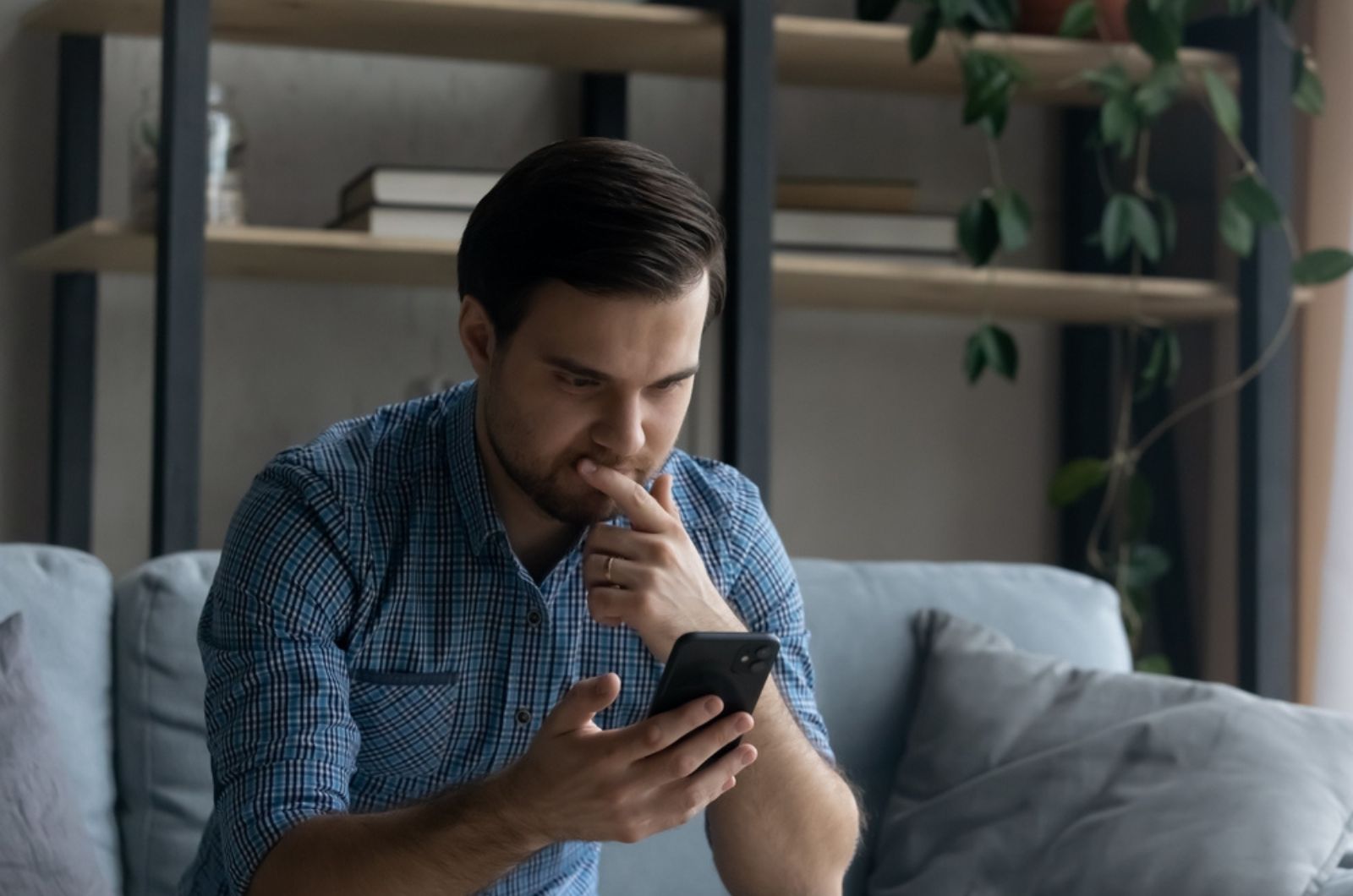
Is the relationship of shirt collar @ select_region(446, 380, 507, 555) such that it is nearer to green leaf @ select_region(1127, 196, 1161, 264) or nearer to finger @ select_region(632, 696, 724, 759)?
finger @ select_region(632, 696, 724, 759)

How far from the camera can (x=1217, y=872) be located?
1514 mm

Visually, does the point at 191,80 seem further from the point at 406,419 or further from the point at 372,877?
the point at 372,877

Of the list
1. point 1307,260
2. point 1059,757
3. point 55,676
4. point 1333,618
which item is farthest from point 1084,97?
point 55,676

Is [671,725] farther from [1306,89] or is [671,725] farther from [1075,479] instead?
[1306,89]

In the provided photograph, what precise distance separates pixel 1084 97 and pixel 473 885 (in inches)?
75.7

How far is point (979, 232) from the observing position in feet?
8.07

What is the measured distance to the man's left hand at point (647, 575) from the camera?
1345 mm

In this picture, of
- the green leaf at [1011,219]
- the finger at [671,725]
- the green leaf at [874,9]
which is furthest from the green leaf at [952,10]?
the finger at [671,725]

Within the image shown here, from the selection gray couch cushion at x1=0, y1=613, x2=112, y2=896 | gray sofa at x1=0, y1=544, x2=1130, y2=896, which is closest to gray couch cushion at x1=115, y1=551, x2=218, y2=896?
gray sofa at x1=0, y1=544, x2=1130, y2=896

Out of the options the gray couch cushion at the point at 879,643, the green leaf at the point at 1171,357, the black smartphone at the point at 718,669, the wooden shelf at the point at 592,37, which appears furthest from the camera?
the green leaf at the point at 1171,357

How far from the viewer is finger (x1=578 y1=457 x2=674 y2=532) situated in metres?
1.37

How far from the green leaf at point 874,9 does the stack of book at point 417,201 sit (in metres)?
0.67

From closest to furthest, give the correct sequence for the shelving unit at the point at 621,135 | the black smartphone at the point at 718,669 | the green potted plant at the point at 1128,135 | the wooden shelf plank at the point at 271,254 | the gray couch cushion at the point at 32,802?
1. the black smartphone at the point at 718,669
2. the gray couch cushion at the point at 32,802
3. the shelving unit at the point at 621,135
4. the wooden shelf plank at the point at 271,254
5. the green potted plant at the point at 1128,135

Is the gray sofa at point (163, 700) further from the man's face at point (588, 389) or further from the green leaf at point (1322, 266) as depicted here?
the green leaf at point (1322, 266)
